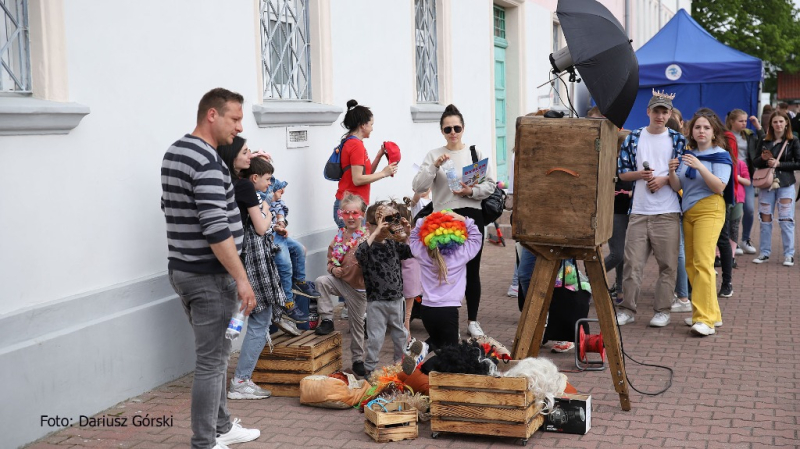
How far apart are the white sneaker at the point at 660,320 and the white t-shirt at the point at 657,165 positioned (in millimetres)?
947

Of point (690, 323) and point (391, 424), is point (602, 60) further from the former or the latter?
point (690, 323)

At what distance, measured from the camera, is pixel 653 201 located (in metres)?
7.67

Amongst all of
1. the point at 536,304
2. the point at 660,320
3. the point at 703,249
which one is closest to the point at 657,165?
the point at 703,249

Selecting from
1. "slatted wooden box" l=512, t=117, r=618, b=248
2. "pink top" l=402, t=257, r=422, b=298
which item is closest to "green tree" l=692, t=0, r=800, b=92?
"pink top" l=402, t=257, r=422, b=298

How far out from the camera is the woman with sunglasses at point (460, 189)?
7.44 metres

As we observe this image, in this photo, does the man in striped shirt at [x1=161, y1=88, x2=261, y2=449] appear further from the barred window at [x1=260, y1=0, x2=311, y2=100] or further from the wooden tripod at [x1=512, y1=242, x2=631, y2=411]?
the barred window at [x1=260, y1=0, x2=311, y2=100]

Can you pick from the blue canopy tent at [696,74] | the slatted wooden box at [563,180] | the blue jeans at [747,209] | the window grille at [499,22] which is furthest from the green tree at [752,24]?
the slatted wooden box at [563,180]

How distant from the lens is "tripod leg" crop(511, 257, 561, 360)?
18.7ft

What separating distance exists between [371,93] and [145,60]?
12.5ft

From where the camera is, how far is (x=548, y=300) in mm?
5809

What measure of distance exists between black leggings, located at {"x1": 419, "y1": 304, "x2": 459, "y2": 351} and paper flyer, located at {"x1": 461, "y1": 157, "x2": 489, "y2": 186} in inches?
52.4

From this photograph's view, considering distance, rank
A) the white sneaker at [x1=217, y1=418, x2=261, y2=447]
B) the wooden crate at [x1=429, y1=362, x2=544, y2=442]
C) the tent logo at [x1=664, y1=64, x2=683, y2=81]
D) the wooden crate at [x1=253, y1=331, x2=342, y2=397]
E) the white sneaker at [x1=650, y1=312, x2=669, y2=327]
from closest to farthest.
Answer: the wooden crate at [x1=429, y1=362, x2=544, y2=442] → the white sneaker at [x1=217, y1=418, x2=261, y2=447] → the wooden crate at [x1=253, y1=331, x2=342, y2=397] → the white sneaker at [x1=650, y1=312, x2=669, y2=327] → the tent logo at [x1=664, y1=64, x2=683, y2=81]

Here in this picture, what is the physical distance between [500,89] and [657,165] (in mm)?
7869

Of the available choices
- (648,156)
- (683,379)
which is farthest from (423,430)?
(648,156)
